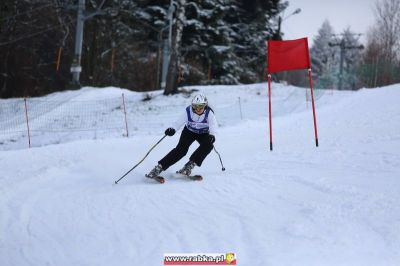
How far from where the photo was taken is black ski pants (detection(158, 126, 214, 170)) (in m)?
7.11

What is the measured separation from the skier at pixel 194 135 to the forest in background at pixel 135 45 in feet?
53.9

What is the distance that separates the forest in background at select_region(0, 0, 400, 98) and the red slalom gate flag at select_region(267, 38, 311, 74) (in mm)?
14501

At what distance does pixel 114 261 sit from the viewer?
419cm

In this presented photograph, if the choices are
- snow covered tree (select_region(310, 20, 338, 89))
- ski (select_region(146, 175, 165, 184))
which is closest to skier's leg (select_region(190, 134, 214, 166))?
ski (select_region(146, 175, 165, 184))

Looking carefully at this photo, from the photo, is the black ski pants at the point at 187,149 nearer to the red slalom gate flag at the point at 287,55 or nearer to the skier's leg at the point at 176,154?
the skier's leg at the point at 176,154

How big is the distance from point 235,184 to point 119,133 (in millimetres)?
7725

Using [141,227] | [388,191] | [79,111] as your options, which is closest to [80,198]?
[141,227]

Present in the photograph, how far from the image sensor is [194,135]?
7.31 metres

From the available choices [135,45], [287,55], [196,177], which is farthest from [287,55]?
[135,45]

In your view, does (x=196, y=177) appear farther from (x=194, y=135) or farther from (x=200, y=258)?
(x=200, y=258)

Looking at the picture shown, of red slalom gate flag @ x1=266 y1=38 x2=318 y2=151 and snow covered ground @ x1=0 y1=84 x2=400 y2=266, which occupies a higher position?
red slalom gate flag @ x1=266 y1=38 x2=318 y2=151

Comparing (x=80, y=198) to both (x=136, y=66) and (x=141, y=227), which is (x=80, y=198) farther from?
(x=136, y=66)

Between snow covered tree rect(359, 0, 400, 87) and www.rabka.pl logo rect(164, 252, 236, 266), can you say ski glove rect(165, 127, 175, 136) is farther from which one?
snow covered tree rect(359, 0, 400, 87)

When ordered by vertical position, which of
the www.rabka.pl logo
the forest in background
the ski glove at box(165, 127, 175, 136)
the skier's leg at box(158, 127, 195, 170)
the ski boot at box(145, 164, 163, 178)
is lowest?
the www.rabka.pl logo
